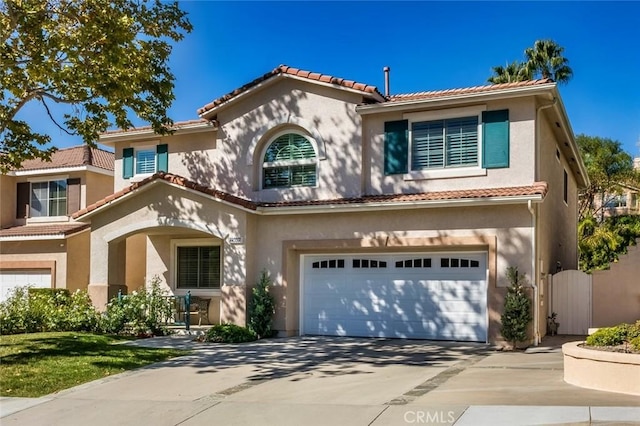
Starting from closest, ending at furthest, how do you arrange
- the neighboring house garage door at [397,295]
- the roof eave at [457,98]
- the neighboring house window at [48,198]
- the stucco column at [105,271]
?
the roof eave at [457,98], the neighboring house garage door at [397,295], the stucco column at [105,271], the neighboring house window at [48,198]

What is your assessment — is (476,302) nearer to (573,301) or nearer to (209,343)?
(573,301)

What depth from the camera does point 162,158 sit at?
68.4 ft

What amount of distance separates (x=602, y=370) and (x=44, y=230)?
68.9 ft

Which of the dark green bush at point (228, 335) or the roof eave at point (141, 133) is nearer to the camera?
the dark green bush at point (228, 335)

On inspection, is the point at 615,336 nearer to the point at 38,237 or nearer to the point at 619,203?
the point at 38,237

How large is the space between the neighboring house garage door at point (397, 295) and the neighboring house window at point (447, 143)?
2.30 meters

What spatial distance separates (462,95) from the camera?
16375 mm

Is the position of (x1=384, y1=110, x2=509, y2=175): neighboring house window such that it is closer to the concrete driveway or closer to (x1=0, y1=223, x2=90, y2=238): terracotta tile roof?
the concrete driveway

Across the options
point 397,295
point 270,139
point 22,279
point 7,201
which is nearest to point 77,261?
point 22,279

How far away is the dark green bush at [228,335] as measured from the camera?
1644 centimetres

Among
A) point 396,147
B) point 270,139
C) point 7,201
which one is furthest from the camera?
point 7,201

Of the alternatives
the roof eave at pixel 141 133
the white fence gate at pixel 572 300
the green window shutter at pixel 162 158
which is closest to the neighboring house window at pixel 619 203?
the white fence gate at pixel 572 300

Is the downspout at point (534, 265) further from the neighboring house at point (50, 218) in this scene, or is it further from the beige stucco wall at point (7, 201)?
the beige stucco wall at point (7, 201)

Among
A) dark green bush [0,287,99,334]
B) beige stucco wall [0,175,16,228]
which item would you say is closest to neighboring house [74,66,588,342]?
→ dark green bush [0,287,99,334]
